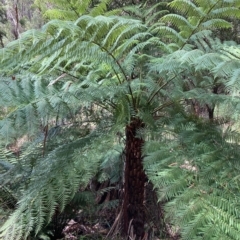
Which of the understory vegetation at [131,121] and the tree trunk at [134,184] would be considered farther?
the tree trunk at [134,184]

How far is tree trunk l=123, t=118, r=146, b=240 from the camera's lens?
1815 millimetres

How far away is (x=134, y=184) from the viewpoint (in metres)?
1.92

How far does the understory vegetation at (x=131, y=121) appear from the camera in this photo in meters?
1.24

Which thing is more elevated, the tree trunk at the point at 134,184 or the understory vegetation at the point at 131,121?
the understory vegetation at the point at 131,121

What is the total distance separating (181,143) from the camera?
5.02 ft

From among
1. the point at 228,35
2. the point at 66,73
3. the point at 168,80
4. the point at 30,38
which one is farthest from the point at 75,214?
the point at 228,35

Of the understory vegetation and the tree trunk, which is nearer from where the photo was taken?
the understory vegetation

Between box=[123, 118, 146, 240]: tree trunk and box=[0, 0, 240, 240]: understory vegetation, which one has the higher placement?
box=[0, 0, 240, 240]: understory vegetation

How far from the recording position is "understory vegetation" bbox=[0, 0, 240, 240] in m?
1.24

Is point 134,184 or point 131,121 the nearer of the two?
point 131,121

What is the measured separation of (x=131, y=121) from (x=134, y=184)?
44cm

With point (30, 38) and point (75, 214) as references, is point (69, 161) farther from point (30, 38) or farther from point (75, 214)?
point (75, 214)

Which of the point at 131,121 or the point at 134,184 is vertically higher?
the point at 131,121

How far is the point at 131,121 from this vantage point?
1738 millimetres
